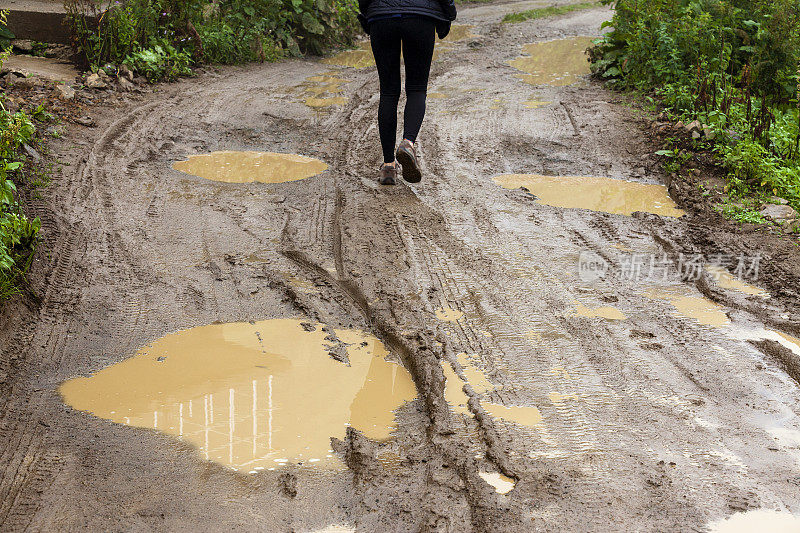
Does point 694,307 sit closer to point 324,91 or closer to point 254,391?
point 254,391

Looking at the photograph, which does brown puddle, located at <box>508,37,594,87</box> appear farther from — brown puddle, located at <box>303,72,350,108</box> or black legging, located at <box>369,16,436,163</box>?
black legging, located at <box>369,16,436,163</box>

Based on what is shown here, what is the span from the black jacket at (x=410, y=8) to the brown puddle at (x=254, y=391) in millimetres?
2460

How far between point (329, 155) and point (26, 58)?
480 cm

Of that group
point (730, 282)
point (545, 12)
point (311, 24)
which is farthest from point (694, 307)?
point (545, 12)

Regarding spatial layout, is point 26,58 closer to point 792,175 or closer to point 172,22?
point 172,22

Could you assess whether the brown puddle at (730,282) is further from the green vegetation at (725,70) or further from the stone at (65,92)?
the stone at (65,92)

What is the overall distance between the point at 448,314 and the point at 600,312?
79cm

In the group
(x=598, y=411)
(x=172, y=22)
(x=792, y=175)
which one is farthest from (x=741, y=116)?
(x=172, y=22)

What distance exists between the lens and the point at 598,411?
9.27 ft

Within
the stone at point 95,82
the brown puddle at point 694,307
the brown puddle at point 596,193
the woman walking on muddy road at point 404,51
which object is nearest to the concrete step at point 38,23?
the stone at point 95,82

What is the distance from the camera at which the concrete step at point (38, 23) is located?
28.6 ft

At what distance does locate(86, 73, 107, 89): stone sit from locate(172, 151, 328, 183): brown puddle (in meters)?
2.36

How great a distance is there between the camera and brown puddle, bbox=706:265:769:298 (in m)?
3.89

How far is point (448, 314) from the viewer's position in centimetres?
357
